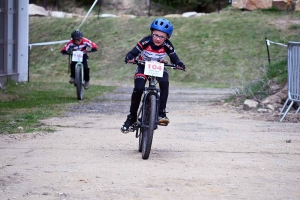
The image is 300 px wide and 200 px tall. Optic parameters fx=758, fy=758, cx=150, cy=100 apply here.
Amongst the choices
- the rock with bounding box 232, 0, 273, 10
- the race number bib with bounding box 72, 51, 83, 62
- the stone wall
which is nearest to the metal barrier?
the race number bib with bounding box 72, 51, 83, 62

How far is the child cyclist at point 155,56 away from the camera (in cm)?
868

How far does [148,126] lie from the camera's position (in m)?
8.37

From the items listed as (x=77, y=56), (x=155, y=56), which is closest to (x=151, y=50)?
(x=155, y=56)

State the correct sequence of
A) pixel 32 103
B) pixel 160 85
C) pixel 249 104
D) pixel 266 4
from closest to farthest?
pixel 160 85, pixel 249 104, pixel 32 103, pixel 266 4

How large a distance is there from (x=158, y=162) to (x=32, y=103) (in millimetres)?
7375

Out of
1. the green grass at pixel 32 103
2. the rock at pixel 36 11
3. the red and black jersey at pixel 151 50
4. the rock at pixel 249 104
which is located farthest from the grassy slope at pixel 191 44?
the red and black jersey at pixel 151 50

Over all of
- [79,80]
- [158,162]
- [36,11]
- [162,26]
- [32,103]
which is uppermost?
[162,26]

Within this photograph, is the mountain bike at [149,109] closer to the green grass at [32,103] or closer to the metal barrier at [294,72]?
the green grass at [32,103]

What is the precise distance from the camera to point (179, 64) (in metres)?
8.89

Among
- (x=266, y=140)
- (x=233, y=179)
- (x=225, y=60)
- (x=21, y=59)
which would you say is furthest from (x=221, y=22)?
(x=233, y=179)

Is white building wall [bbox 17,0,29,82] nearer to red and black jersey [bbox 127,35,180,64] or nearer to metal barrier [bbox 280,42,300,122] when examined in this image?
metal barrier [bbox 280,42,300,122]

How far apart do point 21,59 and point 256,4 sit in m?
14.6

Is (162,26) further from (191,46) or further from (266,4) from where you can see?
(266,4)

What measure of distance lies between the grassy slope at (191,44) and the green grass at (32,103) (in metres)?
6.31
